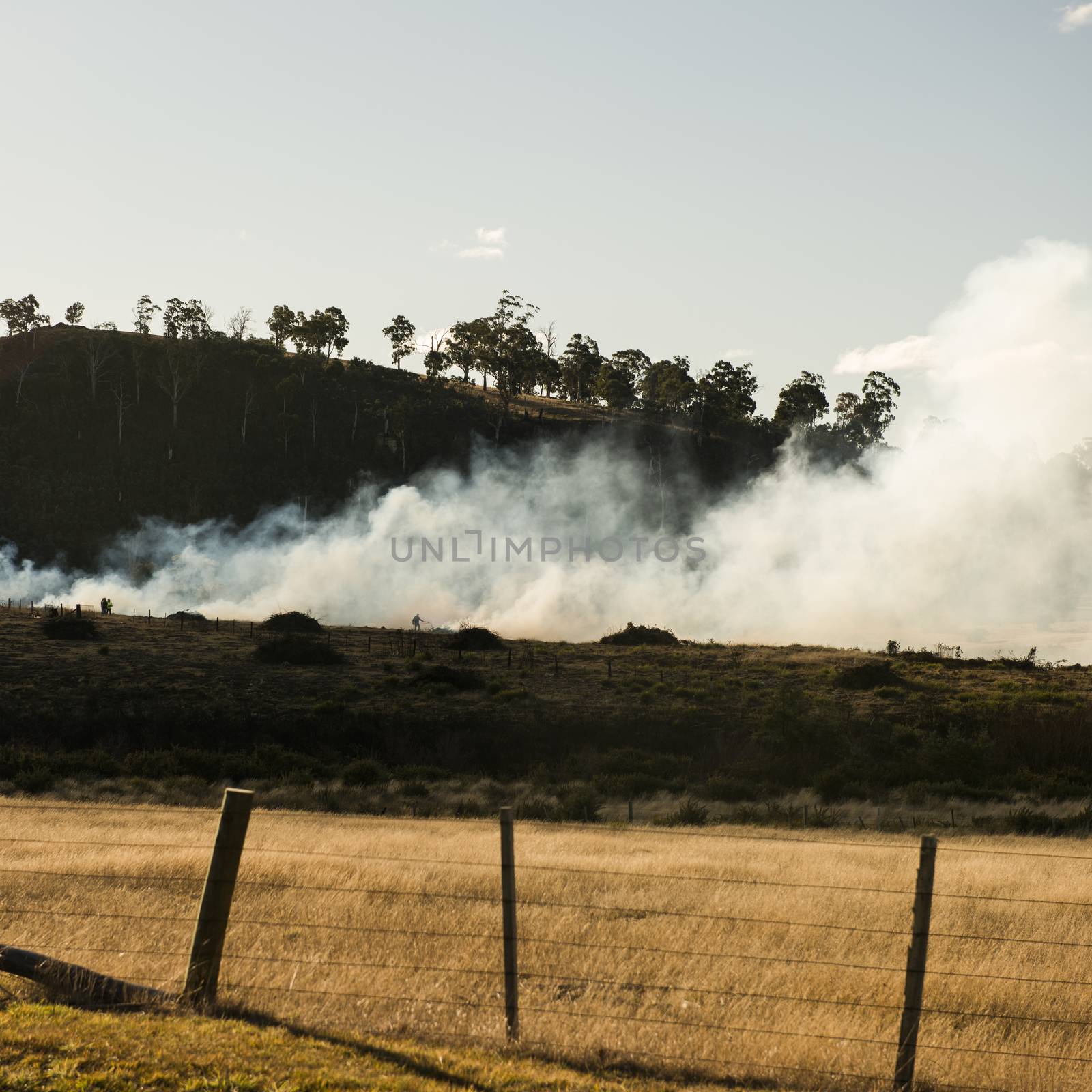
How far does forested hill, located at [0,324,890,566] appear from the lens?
102 m

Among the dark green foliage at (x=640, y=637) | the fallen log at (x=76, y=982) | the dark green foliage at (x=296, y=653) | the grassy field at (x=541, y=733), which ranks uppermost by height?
the dark green foliage at (x=640, y=637)

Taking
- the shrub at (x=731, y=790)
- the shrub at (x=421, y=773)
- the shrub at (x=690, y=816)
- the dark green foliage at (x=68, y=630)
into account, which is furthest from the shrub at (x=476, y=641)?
the shrub at (x=690, y=816)

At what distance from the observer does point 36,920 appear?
38.4ft

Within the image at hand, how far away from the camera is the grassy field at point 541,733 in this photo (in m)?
32.1

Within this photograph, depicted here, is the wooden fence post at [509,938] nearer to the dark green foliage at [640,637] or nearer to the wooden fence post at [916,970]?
the wooden fence post at [916,970]

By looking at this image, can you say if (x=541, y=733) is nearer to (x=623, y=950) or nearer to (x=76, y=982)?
(x=623, y=950)

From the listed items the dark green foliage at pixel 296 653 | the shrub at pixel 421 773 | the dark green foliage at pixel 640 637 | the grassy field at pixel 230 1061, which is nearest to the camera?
the grassy field at pixel 230 1061

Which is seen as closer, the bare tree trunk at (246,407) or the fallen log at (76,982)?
the fallen log at (76,982)

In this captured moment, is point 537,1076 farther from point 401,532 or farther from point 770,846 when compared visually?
point 401,532

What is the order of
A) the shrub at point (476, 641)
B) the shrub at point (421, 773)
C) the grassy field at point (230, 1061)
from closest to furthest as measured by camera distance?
the grassy field at point (230, 1061) < the shrub at point (421, 773) < the shrub at point (476, 641)

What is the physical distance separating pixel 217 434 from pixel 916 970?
114m

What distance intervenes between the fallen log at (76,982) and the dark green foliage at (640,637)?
59.0 metres

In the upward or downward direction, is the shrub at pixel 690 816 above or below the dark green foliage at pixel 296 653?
below

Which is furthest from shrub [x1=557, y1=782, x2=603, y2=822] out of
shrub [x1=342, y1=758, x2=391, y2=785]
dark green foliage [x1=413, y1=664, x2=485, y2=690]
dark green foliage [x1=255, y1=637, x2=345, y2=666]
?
dark green foliage [x1=255, y1=637, x2=345, y2=666]
